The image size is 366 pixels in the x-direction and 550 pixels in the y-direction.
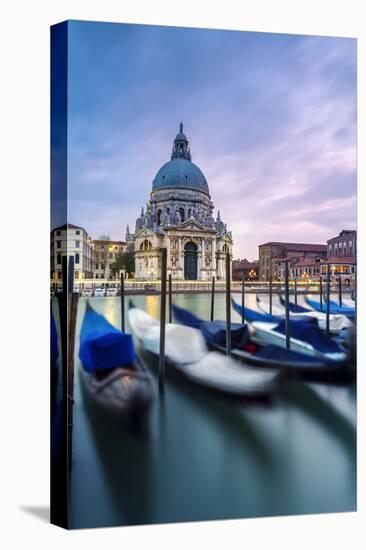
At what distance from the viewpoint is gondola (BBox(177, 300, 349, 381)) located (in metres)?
5.12

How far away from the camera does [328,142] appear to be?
211 inches

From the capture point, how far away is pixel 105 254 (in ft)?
16.2

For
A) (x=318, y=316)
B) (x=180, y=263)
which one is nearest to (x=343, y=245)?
(x=318, y=316)

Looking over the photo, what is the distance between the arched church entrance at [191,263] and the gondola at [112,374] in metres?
0.89

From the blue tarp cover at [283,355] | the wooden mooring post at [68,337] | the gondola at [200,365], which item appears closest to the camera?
the wooden mooring post at [68,337]

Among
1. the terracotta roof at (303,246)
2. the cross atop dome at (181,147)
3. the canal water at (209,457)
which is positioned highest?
the cross atop dome at (181,147)

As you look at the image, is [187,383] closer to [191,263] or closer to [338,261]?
[191,263]

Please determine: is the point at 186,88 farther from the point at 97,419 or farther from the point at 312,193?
the point at 97,419

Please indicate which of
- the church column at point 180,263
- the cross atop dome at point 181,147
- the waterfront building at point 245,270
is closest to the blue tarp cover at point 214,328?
the church column at point 180,263

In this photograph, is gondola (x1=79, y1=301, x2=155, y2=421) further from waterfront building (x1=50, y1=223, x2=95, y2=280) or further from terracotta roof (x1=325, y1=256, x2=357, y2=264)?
terracotta roof (x1=325, y1=256, x2=357, y2=264)

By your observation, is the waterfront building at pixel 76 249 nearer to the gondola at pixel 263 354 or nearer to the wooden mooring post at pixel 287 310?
the gondola at pixel 263 354

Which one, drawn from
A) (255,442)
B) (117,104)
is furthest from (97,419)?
(117,104)

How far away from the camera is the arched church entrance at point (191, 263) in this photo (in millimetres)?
5377

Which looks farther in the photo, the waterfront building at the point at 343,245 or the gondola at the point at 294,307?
the gondola at the point at 294,307
